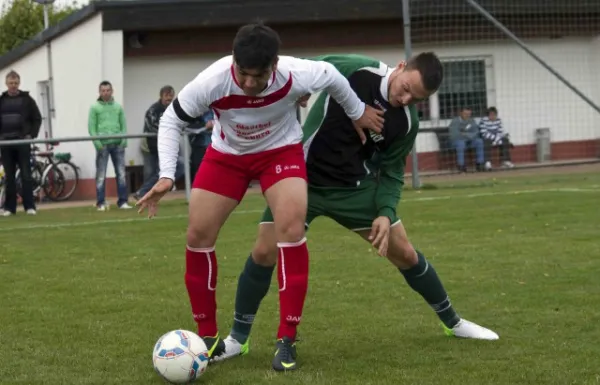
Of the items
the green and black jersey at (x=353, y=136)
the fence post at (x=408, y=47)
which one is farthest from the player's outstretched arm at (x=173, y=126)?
the fence post at (x=408, y=47)

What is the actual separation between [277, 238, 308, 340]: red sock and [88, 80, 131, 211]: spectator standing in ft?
36.9

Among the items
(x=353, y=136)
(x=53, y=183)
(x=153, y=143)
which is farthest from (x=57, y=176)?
(x=353, y=136)

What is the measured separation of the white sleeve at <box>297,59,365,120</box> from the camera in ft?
19.2

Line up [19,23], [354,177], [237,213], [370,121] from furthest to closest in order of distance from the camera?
[19,23] < [237,213] < [354,177] < [370,121]

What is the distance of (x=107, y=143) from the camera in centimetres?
1694

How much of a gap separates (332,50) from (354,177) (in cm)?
1764

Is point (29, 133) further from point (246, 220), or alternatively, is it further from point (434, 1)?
point (434, 1)

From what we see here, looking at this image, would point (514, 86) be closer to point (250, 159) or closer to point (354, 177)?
point (354, 177)

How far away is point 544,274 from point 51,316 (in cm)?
385

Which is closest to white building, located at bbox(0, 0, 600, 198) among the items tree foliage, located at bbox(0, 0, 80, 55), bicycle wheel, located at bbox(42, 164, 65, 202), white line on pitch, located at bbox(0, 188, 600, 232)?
bicycle wheel, located at bbox(42, 164, 65, 202)

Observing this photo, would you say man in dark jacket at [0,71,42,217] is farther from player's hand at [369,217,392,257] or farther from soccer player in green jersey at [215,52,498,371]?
player's hand at [369,217,392,257]

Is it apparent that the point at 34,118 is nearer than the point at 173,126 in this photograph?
No

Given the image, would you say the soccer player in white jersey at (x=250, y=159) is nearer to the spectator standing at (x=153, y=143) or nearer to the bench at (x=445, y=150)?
the spectator standing at (x=153, y=143)

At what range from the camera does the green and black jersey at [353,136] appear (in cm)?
634
